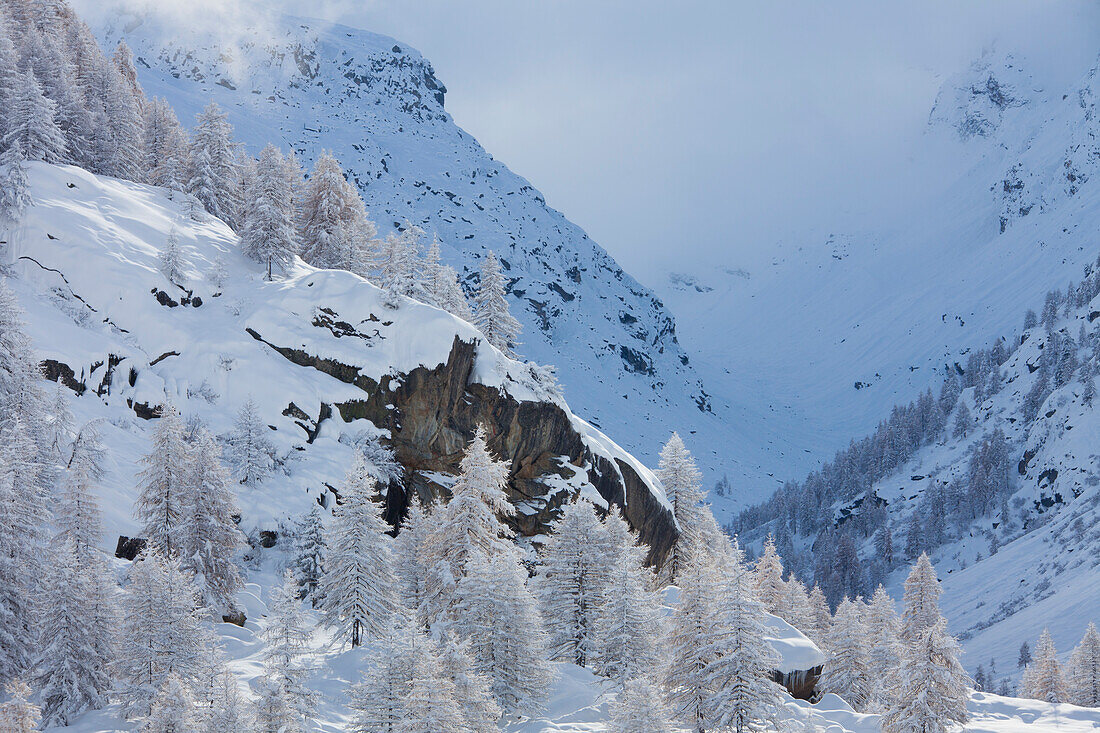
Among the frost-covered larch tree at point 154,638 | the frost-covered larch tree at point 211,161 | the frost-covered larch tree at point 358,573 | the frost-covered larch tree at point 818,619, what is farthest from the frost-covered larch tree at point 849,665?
the frost-covered larch tree at point 211,161

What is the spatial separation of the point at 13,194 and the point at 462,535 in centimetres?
3607

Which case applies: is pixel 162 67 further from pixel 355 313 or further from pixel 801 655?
pixel 801 655

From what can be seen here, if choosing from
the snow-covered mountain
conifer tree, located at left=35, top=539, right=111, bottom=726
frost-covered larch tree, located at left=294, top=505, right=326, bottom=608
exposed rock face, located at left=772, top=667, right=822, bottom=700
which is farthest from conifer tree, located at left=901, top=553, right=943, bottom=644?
the snow-covered mountain

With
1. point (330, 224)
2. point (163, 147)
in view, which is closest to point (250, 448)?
point (330, 224)

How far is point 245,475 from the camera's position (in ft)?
140

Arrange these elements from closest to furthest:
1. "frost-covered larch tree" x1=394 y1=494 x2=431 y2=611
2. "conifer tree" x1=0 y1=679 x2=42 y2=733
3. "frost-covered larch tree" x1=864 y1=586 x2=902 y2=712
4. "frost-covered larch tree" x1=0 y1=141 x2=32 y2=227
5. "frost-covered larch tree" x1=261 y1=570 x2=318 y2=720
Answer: "conifer tree" x1=0 y1=679 x2=42 y2=733, "frost-covered larch tree" x1=261 y1=570 x2=318 y2=720, "frost-covered larch tree" x1=394 y1=494 x2=431 y2=611, "frost-covered larch tree" x1=864 y1=586 x2=902 y2=712, "frost-covered larch tree" x1=0 y1=141 x2=32 y2=227

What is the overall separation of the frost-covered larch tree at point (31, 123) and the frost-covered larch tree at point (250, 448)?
28.9 metres

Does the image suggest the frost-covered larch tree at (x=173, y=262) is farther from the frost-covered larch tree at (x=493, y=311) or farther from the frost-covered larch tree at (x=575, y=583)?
the frost-covered larch tree at (x=575, y=583)

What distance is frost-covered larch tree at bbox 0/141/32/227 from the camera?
49562 millimetres

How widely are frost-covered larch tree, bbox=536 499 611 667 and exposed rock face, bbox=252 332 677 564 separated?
866 centimetres

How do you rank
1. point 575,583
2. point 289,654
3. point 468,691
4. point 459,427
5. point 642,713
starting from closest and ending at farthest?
point 289,654
point 642,713
point 468,691
point 575,583
point 459,427

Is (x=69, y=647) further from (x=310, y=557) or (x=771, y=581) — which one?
(x=771, y=581)

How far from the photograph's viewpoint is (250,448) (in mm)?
43188

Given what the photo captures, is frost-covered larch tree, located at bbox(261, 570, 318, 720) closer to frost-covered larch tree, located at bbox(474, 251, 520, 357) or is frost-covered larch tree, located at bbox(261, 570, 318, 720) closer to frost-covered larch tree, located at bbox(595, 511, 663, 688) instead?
frost-covered larch tree, located at bbox(595, 511, 663, 688)
